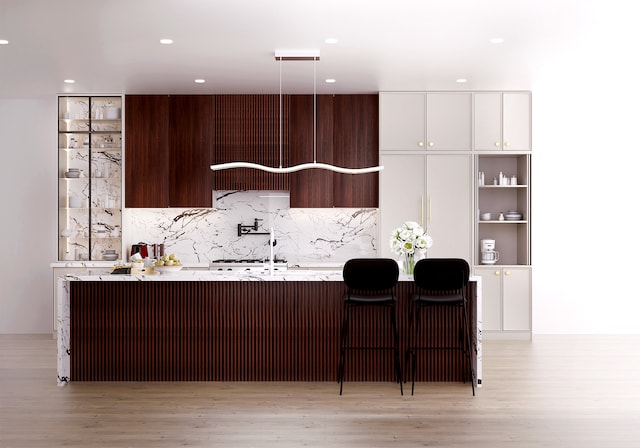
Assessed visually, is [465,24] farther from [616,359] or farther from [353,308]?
[616,359]

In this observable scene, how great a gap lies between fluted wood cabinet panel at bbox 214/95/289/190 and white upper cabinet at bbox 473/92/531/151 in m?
2.20

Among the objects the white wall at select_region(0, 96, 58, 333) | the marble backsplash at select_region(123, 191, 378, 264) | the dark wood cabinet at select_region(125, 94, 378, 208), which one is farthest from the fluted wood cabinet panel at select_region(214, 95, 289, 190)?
the white wall at select_region(0, 96, 58, 333)

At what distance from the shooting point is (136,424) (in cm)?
416

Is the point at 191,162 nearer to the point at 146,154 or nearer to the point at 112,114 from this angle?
the point at 146,154

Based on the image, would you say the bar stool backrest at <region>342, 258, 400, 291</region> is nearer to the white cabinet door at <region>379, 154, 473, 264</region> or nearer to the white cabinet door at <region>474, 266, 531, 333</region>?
the white cabinet door at <region>379, 154, 473, 264</region>

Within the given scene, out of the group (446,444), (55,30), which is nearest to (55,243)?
(55,30)

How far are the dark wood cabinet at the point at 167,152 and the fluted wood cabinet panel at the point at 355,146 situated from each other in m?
1.47

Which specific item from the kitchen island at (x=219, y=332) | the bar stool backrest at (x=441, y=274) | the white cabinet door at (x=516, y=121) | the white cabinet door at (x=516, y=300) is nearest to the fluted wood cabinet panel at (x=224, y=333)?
the kitchen island at (x=219, y=332)

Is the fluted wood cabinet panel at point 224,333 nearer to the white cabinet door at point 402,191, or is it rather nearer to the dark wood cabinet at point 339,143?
the white cabinet door at point 402,191

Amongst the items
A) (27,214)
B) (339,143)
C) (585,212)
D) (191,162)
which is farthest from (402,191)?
(27,214)

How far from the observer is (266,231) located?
305 inches

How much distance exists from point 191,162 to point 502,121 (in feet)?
11.7

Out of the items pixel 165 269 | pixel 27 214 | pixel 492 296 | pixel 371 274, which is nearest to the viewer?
pixel 371 274

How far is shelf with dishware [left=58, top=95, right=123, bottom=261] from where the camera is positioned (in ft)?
24.7
